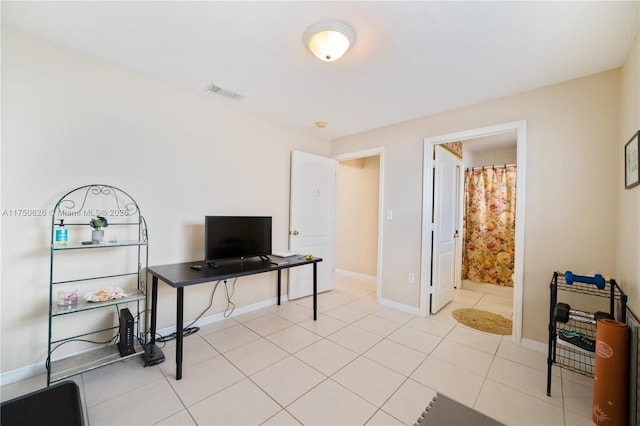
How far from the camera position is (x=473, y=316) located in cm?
329

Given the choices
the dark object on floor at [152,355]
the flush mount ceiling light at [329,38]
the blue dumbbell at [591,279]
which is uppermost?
the flush mount ceiling light at [329,38]

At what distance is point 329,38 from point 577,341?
2724 mm

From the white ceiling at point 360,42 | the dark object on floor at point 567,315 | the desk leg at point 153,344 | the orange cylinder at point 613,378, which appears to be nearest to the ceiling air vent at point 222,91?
the white ceiling at point 360,42

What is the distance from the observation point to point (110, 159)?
2.29m

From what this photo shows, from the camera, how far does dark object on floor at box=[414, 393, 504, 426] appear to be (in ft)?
3.38

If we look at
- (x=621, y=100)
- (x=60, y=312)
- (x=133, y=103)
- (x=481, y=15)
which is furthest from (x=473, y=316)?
(x=133, y=103)

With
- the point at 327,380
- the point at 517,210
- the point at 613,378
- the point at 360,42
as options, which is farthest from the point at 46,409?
the point at 517,210

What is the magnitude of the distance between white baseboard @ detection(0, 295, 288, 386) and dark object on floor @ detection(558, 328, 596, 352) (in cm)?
290

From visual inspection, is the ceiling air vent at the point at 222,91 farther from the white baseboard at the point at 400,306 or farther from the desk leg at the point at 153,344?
the white baseboard at the point at 400,306

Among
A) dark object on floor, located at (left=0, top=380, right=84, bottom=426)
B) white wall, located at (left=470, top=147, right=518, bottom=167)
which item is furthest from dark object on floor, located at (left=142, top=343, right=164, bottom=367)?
white wall, located at (left=470, top=147, right=518, bottom=167)

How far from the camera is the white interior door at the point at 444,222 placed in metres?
3.35

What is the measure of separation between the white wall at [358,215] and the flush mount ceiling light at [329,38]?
3251mm

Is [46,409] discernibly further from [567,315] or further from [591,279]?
[591,279]

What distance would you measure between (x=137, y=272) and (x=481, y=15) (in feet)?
10.8
